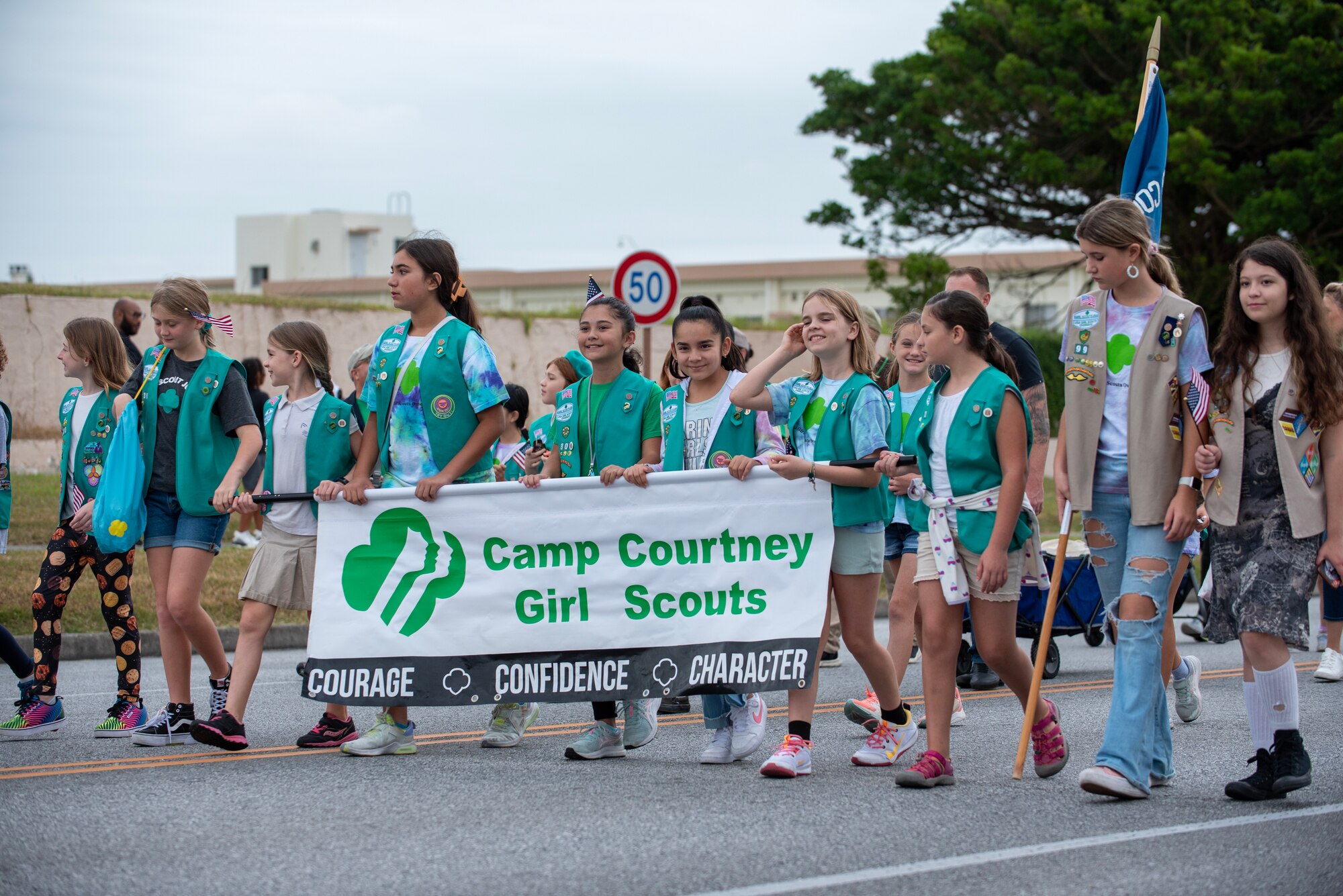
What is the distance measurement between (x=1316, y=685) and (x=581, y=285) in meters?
44.4

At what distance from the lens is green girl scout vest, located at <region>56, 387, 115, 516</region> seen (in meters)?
7.11

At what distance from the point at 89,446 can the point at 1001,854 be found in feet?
16.4

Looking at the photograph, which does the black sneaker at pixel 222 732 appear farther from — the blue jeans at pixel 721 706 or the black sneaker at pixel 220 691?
the blue jeans at pixel 721 706

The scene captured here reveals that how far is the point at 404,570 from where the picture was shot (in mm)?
6461

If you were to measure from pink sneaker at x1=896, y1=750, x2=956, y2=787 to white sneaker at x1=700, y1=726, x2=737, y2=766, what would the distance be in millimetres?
922

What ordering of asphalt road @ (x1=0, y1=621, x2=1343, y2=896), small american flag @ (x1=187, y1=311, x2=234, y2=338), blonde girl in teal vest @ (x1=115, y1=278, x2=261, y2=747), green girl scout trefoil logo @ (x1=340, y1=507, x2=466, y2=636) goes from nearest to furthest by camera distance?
asphalt road @ (x1=0, y1=621, x2=1343, y2=896) → green girl scout trefoil logo @ (x1=340, y1=507, x2=466, y2=636) → blonde girl in teal vest @ (x1=115, y1=278, x2=261, y2=747) → small american flag @ (x1=187, y1=311, x2=234, y2=338)

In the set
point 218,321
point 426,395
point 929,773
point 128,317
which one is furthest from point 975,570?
point 128,317

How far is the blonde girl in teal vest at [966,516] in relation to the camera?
17.9 ft

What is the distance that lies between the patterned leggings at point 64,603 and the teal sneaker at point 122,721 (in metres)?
0.05

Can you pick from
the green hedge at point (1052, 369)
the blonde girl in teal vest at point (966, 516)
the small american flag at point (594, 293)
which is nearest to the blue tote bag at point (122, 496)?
the small american flag at point (594, 293)

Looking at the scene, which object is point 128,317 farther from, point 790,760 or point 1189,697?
point 1189,697

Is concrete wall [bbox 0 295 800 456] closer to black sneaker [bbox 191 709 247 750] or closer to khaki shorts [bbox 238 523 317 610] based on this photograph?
khaki shorts [bbox 238 523 317 610]

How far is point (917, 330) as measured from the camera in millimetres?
7516

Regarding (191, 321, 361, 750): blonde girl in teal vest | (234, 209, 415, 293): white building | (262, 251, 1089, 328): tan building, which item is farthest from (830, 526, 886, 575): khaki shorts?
(234, 209, 415, 293): white building
